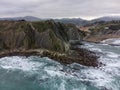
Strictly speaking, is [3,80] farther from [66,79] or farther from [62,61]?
[62,61]

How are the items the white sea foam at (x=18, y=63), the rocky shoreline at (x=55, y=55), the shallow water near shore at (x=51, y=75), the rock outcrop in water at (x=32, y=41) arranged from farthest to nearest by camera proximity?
the rock outcrop in water at (x=32, y=41), the rocky shoreline at (x=55, y=55), the white sea foam at (x=18, y=63), the shallow water near shore at (x=51, y=75)

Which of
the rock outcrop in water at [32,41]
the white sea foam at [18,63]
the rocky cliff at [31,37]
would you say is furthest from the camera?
the rocky cliff at [31,37]

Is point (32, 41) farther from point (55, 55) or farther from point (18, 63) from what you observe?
point (18, 63)

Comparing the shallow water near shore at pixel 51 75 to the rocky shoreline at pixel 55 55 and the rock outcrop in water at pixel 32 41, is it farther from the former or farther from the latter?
the rock outcrop in water at pixel 32 41

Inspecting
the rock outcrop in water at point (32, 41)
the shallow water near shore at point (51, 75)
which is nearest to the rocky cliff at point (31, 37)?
the rock outcrop in water at point (32, 41)

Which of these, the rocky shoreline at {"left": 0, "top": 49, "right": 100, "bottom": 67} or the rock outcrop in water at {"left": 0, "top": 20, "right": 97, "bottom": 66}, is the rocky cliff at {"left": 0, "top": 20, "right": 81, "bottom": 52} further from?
the rocky shoreline at {"left": 0, "top": 49, "right": 100, "bottom": 67}

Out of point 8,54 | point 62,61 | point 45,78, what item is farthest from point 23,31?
point 45,78

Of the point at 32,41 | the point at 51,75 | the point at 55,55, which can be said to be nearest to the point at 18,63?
the point at 55,55

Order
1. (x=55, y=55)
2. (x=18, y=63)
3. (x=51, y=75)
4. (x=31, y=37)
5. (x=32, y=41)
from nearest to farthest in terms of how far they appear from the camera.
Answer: (x=51, y=75), (x=18, y=63), (x=55, y=55), (x=32, y=41), (x=31, y=37)

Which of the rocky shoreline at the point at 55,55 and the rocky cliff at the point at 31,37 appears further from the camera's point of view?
the rocky cliff at the point at 31,37
